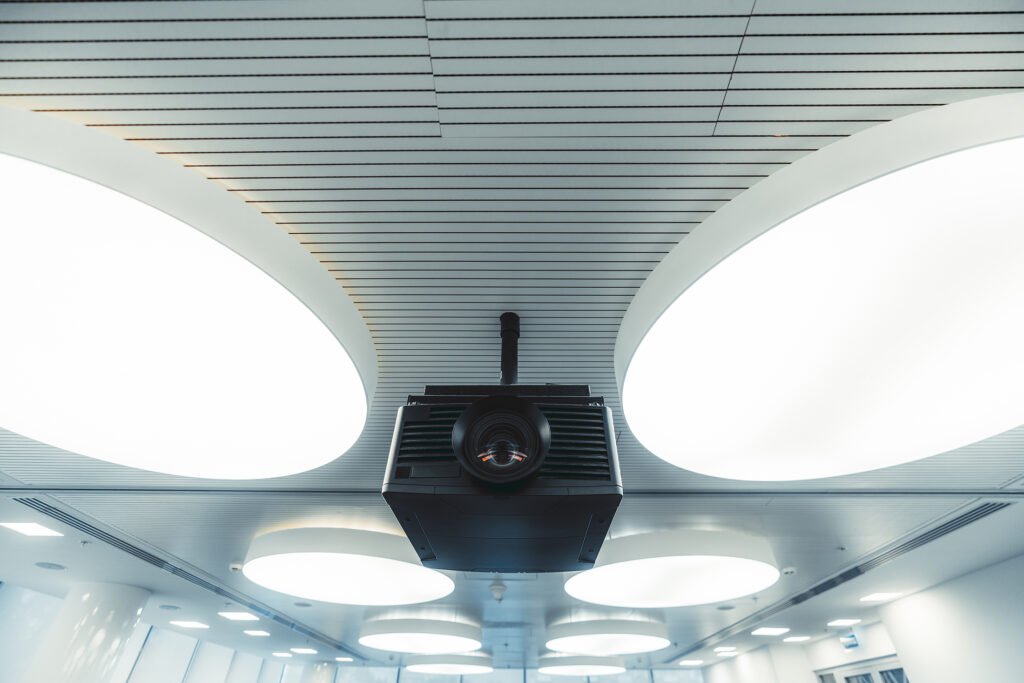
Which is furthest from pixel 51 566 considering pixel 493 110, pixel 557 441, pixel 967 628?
pixel 967 628

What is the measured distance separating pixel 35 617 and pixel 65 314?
10654 mm

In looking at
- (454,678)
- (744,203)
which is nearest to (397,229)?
(744,203)

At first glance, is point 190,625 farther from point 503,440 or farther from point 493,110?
point 493,110

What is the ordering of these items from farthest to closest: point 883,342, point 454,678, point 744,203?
point 454,678, point 883,342, point 744,203

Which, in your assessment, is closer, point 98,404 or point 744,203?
point 744,203

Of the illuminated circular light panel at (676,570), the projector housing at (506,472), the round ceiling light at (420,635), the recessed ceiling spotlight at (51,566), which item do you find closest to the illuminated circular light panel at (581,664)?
the round ceiling light at (420,635)

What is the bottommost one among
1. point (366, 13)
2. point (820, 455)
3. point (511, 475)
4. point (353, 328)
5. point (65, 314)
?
point (511, 475)

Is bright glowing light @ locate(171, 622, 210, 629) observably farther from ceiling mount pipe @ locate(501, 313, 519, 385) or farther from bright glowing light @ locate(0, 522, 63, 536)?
ceiling mount pipe @ locate(501, 313, 519, 385)

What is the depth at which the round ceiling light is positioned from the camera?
6.90 m

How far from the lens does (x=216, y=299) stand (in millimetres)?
1562

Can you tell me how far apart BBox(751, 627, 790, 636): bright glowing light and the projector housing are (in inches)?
334

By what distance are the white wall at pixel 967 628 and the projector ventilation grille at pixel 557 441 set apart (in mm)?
6409

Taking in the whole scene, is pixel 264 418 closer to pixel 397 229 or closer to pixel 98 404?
pixel 98 404

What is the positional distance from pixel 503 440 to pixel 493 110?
110cm
